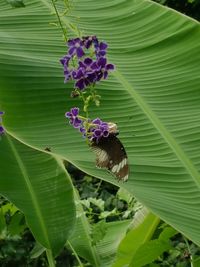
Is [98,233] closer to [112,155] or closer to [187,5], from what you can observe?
[112,155]

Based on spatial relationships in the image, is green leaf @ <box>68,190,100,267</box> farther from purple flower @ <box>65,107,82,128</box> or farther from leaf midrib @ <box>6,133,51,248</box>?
purple flower @ <box>65,107,82,128</box>

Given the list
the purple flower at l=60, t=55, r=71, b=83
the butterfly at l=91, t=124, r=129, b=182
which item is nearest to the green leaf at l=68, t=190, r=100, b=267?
the butterfly at l=91, t=124, r=129, b=182

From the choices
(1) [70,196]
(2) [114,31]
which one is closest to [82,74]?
(1) [70,196]

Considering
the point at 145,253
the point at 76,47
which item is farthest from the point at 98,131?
the point at 145,253

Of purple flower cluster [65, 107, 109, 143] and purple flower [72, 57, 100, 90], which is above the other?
purple flower [72, 57, 100, 90]

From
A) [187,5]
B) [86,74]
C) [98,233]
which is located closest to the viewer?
[86,74]

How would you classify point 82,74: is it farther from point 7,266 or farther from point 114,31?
point 7,266
